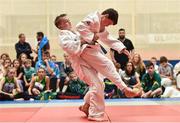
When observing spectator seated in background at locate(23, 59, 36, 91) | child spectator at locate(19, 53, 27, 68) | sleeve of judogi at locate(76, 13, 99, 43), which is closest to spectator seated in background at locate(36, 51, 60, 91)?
spectator seated in background at locate(23, 59, 36, 91)

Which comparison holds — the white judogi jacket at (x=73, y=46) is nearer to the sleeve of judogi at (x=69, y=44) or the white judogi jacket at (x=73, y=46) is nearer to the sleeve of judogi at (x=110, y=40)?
the sleeve of judogi at (x=69, y=44)

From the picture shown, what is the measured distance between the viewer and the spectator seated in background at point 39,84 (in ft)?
35.8

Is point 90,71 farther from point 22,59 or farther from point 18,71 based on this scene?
point 22,59

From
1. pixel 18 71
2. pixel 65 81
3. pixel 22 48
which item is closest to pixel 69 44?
pixel 65 81

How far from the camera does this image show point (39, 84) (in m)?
11.0

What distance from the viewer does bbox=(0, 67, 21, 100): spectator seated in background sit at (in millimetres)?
10797

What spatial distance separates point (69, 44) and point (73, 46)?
81mm

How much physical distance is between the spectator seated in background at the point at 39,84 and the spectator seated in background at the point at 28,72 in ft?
1.24

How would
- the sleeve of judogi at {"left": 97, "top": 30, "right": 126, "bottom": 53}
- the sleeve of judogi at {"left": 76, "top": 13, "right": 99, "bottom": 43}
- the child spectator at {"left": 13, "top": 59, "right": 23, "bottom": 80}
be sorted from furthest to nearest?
the child spectator at {"left": 13, "top": 59, "right": 23, "bottom": 80}, the sleeve of judogi at {"left": 97, "top": 30, "right": 126, "bottom": 53}, the sleeve of judogi at {"left": 76, "top": 13, "right": 99, "bottom": 43}

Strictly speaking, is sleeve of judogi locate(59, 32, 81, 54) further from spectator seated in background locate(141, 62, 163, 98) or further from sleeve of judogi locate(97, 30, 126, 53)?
spectator seated in background locate(141, 62, 163, 98)

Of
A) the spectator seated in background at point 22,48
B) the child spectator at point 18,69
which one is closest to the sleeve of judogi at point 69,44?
the child spectator at point 18,69

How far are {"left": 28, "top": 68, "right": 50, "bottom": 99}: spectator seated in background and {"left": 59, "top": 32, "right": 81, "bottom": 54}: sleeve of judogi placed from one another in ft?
17.5

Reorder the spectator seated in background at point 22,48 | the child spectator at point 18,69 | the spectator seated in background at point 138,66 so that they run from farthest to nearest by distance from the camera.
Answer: the spectator seated in background at point 22,48
the child spectator at point 18,69
the spectator seated in background at point 138,66

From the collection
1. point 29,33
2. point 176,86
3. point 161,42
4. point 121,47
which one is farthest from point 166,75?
point 121,47
